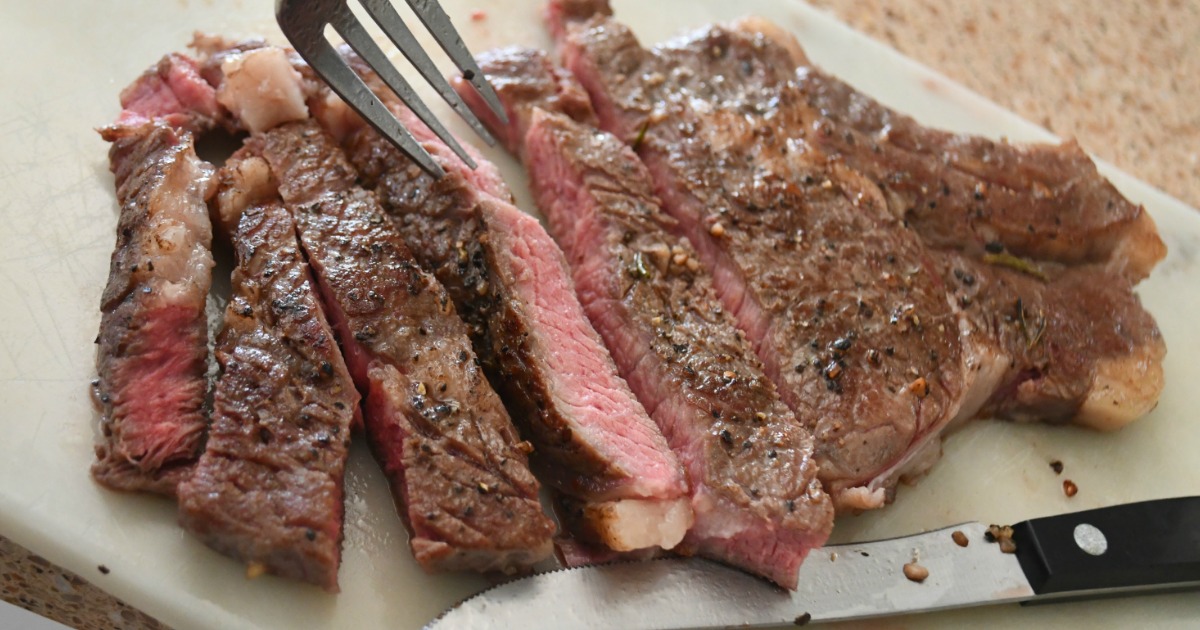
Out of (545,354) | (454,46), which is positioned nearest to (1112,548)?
(545,354)

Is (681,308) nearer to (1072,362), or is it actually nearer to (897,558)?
(897,558)

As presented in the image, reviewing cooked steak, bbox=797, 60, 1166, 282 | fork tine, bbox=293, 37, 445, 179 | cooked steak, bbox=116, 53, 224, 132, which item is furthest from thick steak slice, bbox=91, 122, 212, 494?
cooked steak, bbox=797, 60, 1166, 282

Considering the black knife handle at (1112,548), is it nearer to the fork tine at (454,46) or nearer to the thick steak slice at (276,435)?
the thick steak slice at (276,435)

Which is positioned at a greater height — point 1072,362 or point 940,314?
point 940,314

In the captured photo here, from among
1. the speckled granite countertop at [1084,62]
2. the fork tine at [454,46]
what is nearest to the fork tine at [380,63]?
the fork tine at [454,46]

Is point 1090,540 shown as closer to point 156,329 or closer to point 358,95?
point 358,95

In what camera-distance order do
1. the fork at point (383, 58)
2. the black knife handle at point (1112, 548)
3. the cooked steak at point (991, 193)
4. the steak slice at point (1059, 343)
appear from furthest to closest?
the cooked steak at point (991, 193) → the steak slice at point (1059, 343) → the black knife handle at point (1112, 548) → the fork at point (383, 58)

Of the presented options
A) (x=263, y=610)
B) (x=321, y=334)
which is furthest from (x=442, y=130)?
(x=263, y=610)
